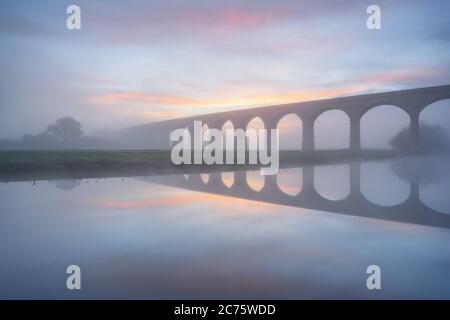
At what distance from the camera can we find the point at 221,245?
22.8 ft

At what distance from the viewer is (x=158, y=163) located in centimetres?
2369

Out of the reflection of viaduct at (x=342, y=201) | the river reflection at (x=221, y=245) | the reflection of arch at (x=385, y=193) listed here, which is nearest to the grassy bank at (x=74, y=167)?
the reflection of viaduct at (x=342, y=201)

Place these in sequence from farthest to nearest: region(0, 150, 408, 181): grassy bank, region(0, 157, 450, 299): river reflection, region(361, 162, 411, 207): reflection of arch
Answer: region(0, 150, 408, 181): grassy bank < region(361, 162, 411, 207): reflection of arch < region(0, 157, 450, 299): river reflection

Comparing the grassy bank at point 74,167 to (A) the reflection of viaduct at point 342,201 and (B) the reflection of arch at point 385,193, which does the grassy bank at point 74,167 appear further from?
(B) the reflection of arch at point 385,193

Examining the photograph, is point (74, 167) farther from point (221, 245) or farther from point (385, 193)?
point (385, 193)

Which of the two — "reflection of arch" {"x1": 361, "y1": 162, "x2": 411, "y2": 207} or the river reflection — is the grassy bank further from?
"reflection of arch" {"x1": 361, "y1": 162, "x2": 411, "y2": 207}

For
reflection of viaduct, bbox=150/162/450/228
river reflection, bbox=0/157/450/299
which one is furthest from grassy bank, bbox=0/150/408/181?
river reflection, bbox=0/157/450/299

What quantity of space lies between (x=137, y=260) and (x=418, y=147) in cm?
3823

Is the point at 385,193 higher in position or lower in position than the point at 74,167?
lower

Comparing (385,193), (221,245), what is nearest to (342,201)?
(385,193)

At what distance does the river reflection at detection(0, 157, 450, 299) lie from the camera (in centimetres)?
510

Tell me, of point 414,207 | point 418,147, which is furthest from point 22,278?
point 418,147
